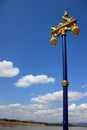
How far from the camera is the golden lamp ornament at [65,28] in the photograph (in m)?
10.0

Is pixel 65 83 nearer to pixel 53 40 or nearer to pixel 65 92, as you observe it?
pixel 65 92

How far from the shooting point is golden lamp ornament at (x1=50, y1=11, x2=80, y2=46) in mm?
10023

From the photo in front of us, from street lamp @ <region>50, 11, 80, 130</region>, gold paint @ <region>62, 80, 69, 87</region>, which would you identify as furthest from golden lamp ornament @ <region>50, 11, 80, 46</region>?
gold paint @ <region>62, 80, 69, 87</region>

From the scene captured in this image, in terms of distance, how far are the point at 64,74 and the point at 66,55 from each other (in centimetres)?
75

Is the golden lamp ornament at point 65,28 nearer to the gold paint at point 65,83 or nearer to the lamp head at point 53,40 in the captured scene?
the lamp head at point 53,40

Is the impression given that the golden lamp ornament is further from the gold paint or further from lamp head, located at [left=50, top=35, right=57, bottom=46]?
the gold paint

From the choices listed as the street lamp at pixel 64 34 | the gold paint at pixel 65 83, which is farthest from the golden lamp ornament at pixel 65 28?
the gold paint at pixel 65 83

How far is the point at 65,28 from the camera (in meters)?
10.2

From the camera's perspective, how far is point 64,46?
10.0 meters

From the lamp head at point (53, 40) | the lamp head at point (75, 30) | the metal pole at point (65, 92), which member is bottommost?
the metal pole at point (65, 92)

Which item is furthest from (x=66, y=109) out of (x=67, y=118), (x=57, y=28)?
(x=57, y=28)

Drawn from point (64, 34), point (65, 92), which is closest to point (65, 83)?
point (65, 92)

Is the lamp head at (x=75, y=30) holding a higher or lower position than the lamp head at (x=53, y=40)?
higher

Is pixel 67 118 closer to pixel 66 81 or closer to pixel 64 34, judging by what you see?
pixel 66 81
